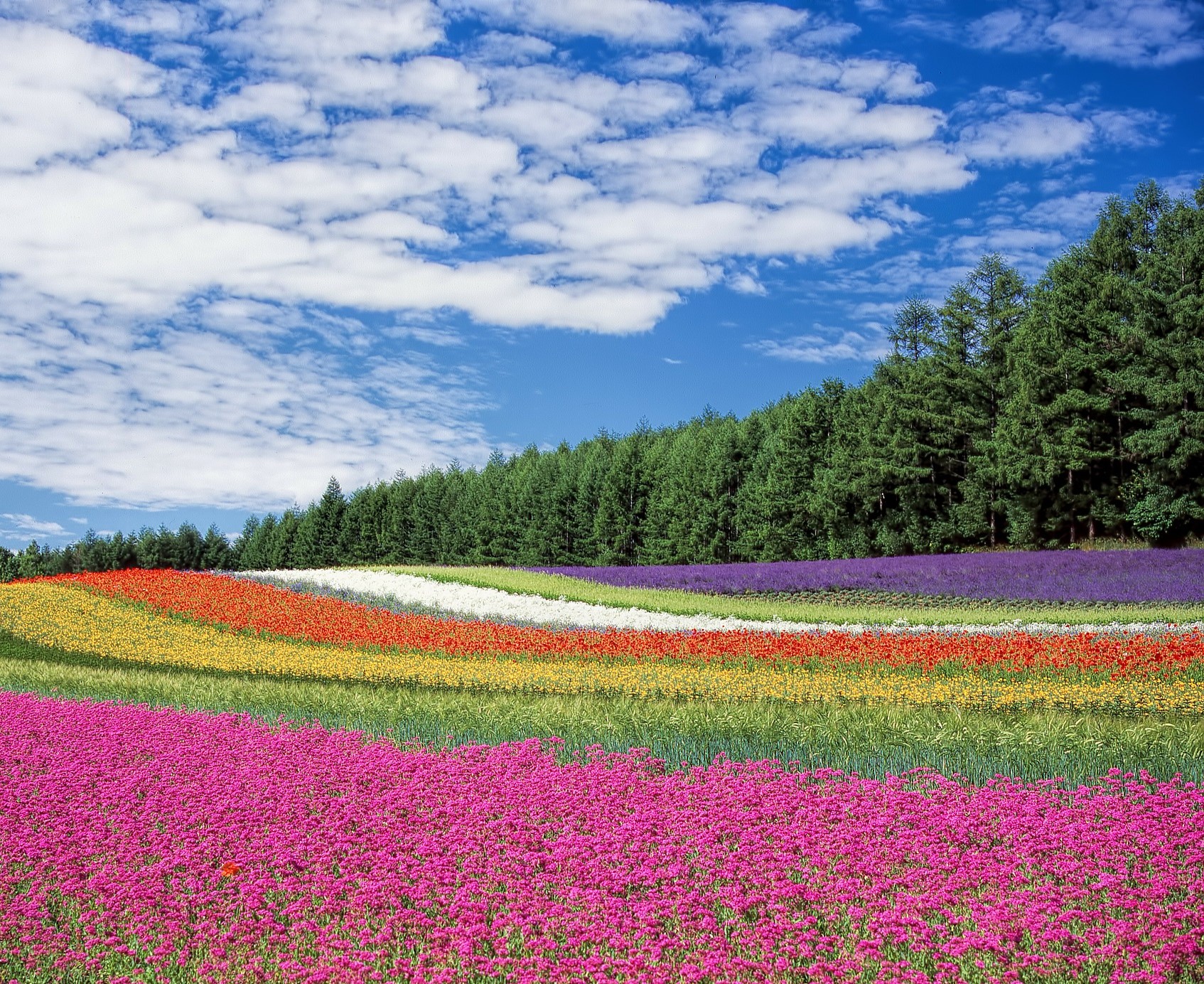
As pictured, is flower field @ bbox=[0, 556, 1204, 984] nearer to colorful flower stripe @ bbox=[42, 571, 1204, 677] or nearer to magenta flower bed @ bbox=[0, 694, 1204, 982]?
magenta flower bed @ bbox=[0, 694, 1204, 982]

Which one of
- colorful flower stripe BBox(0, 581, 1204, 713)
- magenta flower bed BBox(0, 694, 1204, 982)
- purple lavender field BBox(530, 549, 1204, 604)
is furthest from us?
purple lavender field BBox(530, 549, 1204, 604)

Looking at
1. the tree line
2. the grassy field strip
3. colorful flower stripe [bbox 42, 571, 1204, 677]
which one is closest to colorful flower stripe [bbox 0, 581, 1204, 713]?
colorful flower stripe [bbox 42, 571, 1204, 677]

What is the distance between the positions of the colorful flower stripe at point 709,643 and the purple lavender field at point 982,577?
10817mm

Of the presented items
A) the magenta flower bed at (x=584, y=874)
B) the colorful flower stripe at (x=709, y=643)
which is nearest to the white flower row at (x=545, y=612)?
the colorful flower stripe at (x=709, y=643)

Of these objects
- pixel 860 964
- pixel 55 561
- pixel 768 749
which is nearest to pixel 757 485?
pixel 768 749

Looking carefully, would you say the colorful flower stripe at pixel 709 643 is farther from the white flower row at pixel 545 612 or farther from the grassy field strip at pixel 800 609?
the grassy field strip at pixel 800 609

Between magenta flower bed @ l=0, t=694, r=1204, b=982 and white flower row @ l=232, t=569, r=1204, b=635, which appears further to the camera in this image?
white flower row @ l=232, t=569, r=1204, b=635

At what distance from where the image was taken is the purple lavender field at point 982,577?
2667cm

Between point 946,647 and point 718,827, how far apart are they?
30.1 ft

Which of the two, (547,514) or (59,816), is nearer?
(59,816)

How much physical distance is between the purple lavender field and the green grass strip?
18.8 meters

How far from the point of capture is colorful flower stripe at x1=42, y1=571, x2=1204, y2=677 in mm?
13320

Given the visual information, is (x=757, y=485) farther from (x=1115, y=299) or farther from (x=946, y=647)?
(x=946, y=647)

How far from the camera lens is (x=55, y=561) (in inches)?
3130
